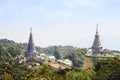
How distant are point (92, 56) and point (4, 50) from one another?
3928 centimetres

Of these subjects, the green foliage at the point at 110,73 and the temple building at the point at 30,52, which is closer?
the green foliage at the point at 110,73

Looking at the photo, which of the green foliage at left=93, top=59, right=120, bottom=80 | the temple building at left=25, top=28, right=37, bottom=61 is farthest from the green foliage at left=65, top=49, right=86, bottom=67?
the green foliage at left=93, top=59, right=120, bottom=80

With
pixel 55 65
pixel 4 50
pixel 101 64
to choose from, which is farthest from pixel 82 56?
pixel 101 64

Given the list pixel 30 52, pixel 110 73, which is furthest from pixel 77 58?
pixel 110 73

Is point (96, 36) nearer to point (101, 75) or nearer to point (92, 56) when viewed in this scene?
point (92, 56)

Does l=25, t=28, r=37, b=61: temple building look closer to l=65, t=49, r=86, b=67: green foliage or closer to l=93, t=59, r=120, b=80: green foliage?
l=65, t=49, r=86, b=67: green foliage

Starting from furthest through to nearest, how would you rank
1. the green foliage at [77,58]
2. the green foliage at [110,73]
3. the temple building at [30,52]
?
the green foliage at [77,58] → the temple building at [30,52] → the green foliage at [110,73]

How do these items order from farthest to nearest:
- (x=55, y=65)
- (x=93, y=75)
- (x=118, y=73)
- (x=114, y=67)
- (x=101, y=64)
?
(x=55, y=65) → (x=101, y=64) → (x=93, y=75) → (x=114, y=67) → (x=118, y=73)

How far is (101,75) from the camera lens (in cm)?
6638

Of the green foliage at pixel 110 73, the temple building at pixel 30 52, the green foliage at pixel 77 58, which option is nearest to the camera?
the green foliage at pixel 110 73

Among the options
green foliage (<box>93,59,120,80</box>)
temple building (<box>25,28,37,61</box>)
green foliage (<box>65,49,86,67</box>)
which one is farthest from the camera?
green foliage (<box>65,49,86,67</box>)

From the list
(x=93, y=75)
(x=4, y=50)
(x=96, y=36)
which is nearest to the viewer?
(x=93, y=75)

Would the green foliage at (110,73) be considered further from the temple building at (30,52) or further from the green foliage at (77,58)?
the temple building at (30,52)

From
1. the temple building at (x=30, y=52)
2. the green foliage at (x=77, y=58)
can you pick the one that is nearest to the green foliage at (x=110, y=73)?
the green foliage at (x=77, y=58)
